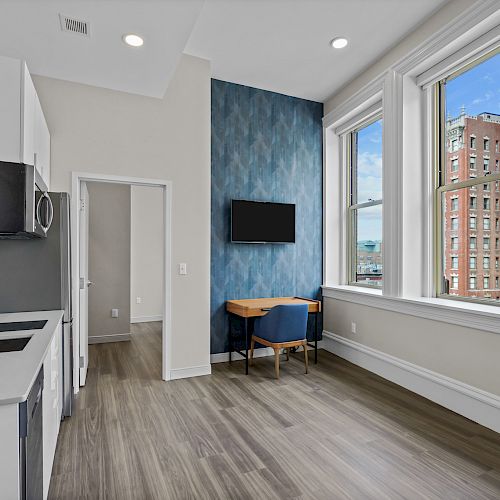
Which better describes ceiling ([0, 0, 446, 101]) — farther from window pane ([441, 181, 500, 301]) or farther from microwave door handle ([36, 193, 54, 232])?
window pane ([441, 181, 500, 301])

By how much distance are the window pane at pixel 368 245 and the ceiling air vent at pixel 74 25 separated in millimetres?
3160

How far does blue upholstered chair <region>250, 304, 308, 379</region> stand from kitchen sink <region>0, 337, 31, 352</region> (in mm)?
2132

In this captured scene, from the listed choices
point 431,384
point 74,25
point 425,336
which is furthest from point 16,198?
point 431,384

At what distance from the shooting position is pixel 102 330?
16.4ft

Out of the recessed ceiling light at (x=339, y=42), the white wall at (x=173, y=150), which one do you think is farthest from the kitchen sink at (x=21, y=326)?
the recessed ceiling light at (x=339, y=42)

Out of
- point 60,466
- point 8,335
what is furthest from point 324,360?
point 8,335

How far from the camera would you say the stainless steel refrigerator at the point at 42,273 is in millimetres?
2424

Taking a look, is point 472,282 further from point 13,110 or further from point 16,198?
point 13,110

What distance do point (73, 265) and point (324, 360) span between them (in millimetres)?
2829

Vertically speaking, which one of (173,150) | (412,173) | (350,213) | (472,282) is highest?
(173,150)

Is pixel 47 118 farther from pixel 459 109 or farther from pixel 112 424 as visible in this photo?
pixel 459 109

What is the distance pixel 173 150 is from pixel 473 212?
2765mm

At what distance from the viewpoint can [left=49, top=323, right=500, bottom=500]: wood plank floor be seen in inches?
76.0

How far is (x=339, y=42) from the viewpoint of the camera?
11.0ft
